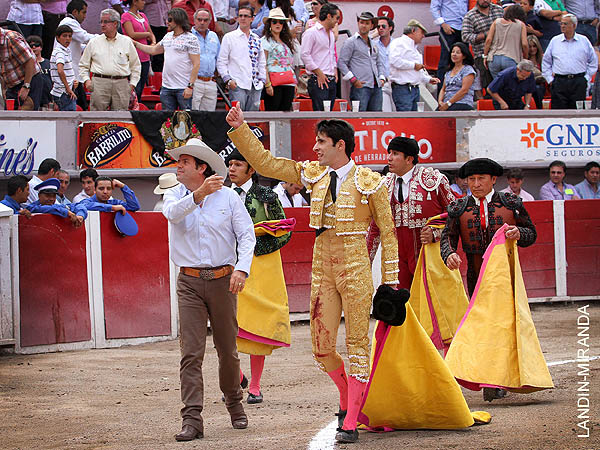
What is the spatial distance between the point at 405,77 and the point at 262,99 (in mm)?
1906

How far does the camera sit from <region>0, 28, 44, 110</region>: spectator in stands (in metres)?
10.4

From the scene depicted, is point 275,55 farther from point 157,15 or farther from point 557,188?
point 557,188

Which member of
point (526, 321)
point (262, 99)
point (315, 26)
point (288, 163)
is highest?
point (315, 26)

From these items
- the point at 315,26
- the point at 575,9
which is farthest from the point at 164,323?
the point at 575,9

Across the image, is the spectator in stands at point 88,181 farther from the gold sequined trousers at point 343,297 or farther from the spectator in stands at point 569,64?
the spectator in stands at point 569,64

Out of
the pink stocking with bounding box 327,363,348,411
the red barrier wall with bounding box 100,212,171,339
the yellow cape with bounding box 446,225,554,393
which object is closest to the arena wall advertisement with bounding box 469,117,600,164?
the red barrier wall with bounding box 100,212,171,339

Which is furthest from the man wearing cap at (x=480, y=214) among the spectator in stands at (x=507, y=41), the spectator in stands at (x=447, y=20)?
the spectator in stands at (x=447, y=20)

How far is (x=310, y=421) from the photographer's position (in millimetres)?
5820

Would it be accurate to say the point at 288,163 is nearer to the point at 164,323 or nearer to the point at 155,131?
the point at 164,323

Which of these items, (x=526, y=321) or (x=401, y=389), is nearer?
(x=401, y=389)

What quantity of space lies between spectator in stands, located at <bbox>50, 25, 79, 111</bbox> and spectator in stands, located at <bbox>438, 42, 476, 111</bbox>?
4.88 m

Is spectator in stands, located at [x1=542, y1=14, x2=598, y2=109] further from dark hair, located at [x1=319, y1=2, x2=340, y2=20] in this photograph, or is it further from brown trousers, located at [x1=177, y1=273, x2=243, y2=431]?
brown trousers, located at [x1=177, y1=273, x2=243, y2=431]

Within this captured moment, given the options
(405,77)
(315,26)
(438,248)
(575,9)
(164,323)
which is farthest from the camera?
(575,9)

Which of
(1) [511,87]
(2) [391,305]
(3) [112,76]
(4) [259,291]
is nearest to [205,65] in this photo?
(3) [112,76]
